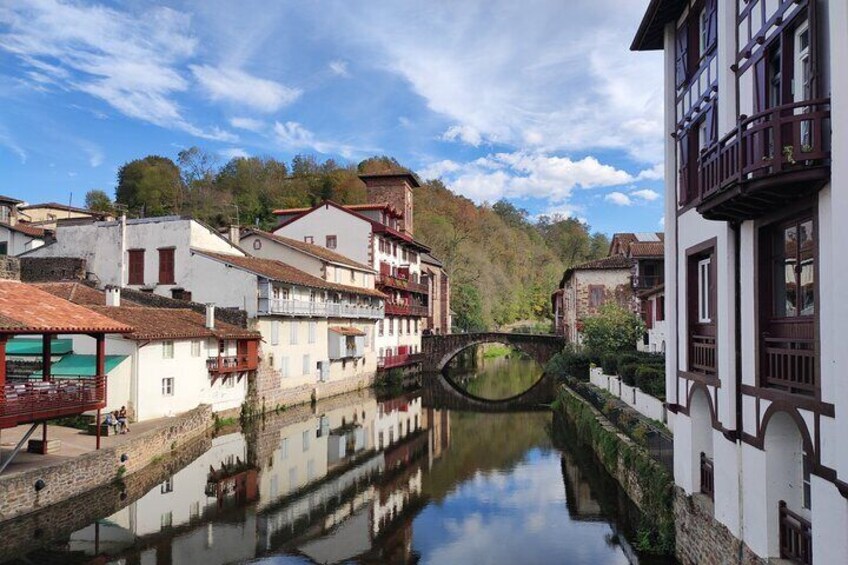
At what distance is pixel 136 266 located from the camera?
113 ft

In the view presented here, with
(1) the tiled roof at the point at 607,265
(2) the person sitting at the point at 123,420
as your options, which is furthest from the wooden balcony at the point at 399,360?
(2) the person sitting at the point at 123,420

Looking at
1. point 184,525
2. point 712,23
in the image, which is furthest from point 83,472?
point 712,23

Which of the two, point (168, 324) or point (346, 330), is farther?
point (346, 330)

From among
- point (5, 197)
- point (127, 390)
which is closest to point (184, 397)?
point (127, 390)

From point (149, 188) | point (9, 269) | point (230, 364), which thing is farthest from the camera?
point (149, 188)

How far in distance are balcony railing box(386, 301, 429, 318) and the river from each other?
22.9 m

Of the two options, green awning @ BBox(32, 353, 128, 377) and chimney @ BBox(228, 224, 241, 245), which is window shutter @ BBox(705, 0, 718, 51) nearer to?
green awning @ BBox(32, 353, 128, 377)

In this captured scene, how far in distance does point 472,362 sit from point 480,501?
5222 cm

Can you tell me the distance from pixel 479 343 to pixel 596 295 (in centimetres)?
1168

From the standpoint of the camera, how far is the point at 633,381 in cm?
2356

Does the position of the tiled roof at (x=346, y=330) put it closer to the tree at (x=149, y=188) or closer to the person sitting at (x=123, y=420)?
the person sitting at (x=123, y=420)

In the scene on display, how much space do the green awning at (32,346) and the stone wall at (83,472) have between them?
5.44 metres

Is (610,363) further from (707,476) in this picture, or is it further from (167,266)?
(167,266)

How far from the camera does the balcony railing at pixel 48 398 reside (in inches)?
609
